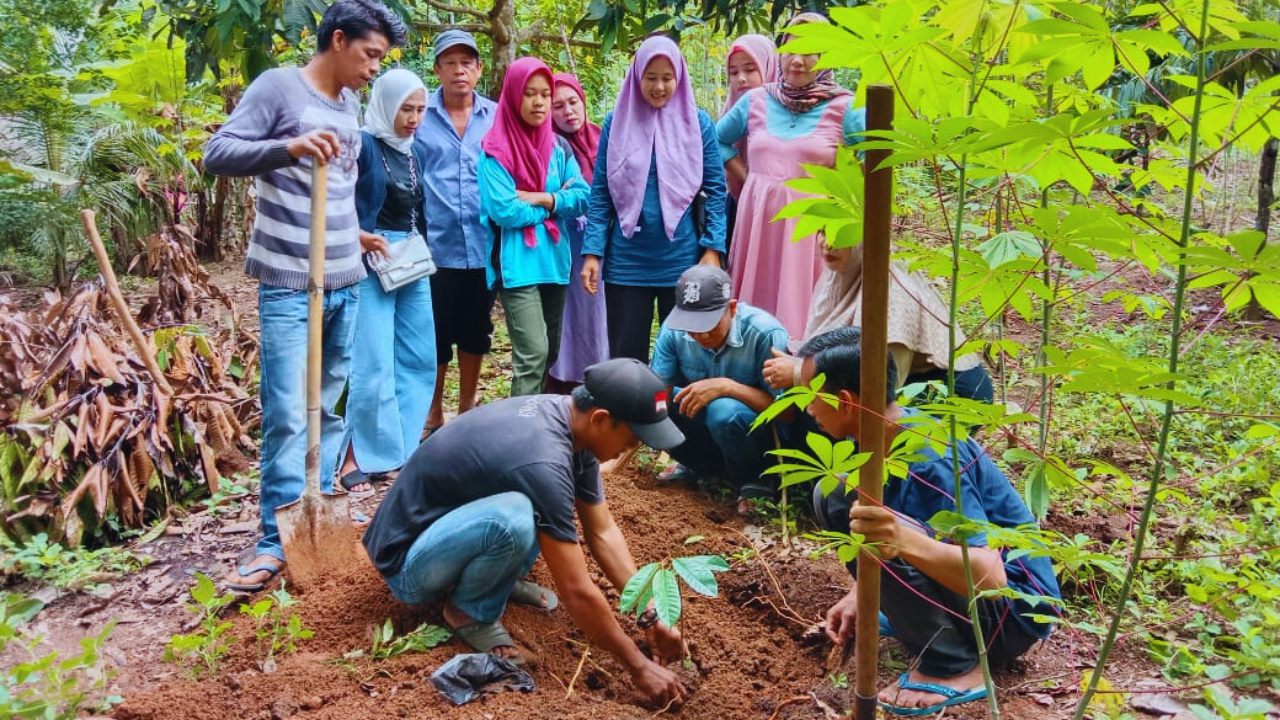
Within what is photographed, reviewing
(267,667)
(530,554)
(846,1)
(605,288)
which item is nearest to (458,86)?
(605,288)

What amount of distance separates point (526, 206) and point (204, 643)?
2.09 metres

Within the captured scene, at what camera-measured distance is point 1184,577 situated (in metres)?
2.85

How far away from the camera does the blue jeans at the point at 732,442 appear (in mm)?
3646

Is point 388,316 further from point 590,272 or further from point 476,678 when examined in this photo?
point 476,678

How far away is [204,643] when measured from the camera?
8.79ft

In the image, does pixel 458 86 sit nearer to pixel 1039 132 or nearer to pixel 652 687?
pixel 652 687

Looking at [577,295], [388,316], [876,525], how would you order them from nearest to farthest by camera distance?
[876,525] < [388,316] < [577,295]

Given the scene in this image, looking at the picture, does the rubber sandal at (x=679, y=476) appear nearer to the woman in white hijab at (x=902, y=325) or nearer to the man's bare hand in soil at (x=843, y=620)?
the woman in white hijab at (x=902, y=325)

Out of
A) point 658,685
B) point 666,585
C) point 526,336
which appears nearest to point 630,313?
point 526,336

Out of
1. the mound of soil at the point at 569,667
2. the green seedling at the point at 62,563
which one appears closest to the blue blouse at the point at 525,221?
the mound of soil at the point at 569,667

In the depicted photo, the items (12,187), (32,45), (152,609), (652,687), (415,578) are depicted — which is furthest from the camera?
(32,45)

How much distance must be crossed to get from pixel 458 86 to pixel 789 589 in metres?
2.46

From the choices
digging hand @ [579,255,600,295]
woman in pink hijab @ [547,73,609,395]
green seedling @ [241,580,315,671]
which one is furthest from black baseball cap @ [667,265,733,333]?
green seedling @ [241,580,315,671]

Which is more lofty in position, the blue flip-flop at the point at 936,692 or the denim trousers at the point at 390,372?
the denim trousers at the point at 390,372
